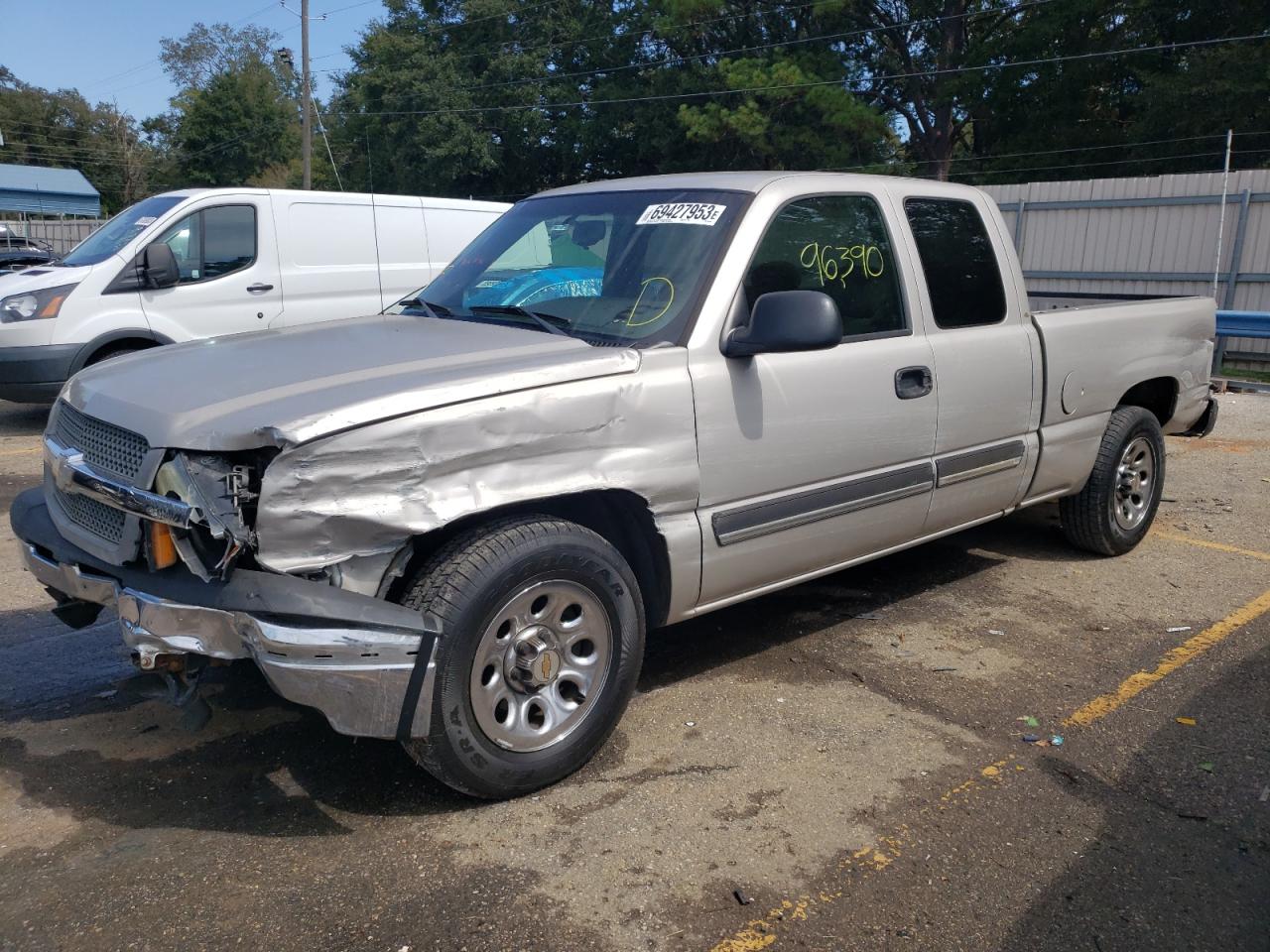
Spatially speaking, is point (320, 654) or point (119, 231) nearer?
point (320, 654)

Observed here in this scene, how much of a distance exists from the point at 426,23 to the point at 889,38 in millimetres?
22445

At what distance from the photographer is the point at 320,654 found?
280 cm

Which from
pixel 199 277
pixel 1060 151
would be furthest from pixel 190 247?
pixel 1060 151

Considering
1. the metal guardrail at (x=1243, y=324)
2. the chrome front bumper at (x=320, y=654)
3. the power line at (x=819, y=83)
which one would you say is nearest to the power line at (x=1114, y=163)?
the power line at (x=819, y=83)

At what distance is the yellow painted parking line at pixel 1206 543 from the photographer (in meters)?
6.02

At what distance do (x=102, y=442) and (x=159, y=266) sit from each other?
6356 millimetres

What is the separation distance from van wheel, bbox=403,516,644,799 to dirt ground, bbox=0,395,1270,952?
167mm

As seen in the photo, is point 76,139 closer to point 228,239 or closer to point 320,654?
point 228,239

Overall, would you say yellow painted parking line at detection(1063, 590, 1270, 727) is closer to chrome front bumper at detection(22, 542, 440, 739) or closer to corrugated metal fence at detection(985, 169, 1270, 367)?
chrome front bumper at detection(22, 542, 440, 739)

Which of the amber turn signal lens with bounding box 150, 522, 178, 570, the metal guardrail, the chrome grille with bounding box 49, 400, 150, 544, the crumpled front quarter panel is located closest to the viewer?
the crumpled front quarter panel

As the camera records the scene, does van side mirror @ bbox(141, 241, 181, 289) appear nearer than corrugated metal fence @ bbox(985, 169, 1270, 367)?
Yes

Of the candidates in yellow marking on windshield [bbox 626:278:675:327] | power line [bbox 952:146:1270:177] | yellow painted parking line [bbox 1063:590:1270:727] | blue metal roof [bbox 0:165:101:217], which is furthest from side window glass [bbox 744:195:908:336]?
blue metal roof [bbox 0:165:101:217]

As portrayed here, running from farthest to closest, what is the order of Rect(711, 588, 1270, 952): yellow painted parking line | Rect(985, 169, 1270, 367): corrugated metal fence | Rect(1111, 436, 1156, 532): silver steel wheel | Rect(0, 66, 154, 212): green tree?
1. Rect(0, 66, 154, 212): green tree
2. Rect(985, 169, 1270, 367): corrugated metal fence
3. Rect(1111, 436, 1156, 532): silver steel wheel
4. Rect(711, 588, 1270, 952): yellow painted parking line

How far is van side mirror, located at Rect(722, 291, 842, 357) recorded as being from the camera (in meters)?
3.53
